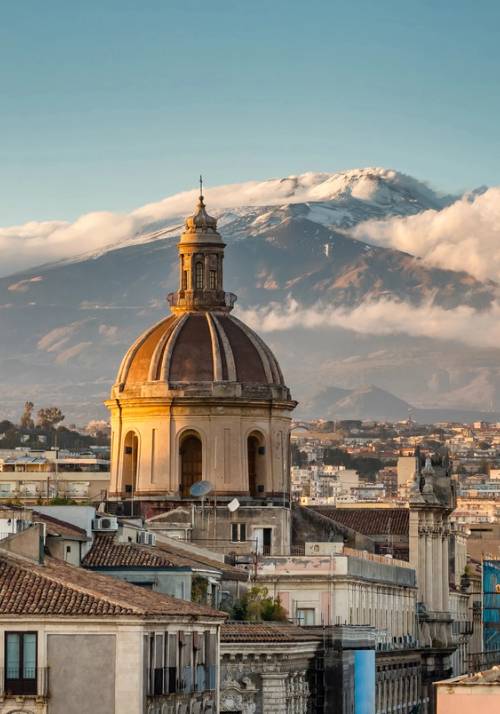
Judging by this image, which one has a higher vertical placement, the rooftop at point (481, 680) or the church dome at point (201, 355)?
the church dome at point (201, 355)

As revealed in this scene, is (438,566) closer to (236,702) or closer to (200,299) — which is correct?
(200,299)

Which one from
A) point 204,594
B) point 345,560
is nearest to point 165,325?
point 345,560

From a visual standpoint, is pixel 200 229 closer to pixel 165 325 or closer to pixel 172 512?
pixel 165 325

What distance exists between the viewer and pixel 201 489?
13062 centimetres

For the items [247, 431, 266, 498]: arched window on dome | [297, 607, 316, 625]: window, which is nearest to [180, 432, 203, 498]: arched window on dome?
[247, 431, 266, 498]: arched window on dome

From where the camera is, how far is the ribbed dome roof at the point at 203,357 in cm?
13425

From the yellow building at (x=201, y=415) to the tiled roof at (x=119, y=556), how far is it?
35.3 meters

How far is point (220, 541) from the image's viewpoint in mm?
127562

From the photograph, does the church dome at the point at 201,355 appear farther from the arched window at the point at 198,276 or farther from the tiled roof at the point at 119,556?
the tiled roof at the point at 119,556

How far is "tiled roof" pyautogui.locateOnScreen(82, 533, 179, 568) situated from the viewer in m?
92.9

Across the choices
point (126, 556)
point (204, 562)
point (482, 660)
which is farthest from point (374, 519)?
point (126, 556)

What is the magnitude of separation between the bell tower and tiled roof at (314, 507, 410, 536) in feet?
57.8

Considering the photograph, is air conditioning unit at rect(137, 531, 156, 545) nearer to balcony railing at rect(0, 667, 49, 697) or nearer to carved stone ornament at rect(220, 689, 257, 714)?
carved stone ornament at rect(220, 689, 257, 714)

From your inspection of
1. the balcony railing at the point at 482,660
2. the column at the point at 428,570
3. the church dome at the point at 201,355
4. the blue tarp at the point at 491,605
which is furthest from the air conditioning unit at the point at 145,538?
the blue tarp at the point at 491,605
